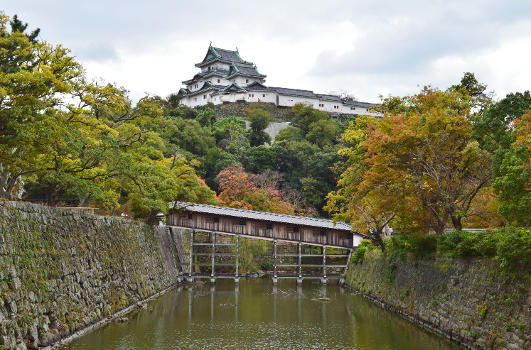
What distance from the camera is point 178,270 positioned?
1336 inches

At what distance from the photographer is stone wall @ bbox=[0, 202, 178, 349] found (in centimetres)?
1018

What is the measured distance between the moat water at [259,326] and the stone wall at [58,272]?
0.90 meters

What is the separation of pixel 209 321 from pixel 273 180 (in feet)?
103

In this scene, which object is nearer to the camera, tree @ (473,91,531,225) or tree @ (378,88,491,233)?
tree @ (473,91,531,225)

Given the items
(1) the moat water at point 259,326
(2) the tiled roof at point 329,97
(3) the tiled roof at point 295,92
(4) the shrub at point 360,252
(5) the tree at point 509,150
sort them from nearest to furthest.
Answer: (5) the tree at point 509,150
(1) the moat water at point 259,326
(4) the shrub at point 360,252
(3) the tiled roof at point 295,92
(2) the tiled roof at point 329,97

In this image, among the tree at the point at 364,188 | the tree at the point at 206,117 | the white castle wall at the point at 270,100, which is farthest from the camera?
the white castle wall at the point at 270,100

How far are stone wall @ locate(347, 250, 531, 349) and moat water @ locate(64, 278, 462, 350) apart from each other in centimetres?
69

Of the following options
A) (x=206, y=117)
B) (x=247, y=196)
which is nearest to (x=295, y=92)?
(x=206, y=117)

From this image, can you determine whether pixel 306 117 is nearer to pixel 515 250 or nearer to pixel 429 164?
pixel 429 164

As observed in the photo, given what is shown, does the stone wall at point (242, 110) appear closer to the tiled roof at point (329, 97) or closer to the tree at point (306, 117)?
the tree at point (306, 117)

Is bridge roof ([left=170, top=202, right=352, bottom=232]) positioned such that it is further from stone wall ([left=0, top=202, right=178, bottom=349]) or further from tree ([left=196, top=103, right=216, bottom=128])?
tree ([left=196, top=103, right=216, bottom=128])

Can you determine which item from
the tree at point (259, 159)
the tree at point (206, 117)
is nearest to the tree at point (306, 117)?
the tree at point (206, 117)

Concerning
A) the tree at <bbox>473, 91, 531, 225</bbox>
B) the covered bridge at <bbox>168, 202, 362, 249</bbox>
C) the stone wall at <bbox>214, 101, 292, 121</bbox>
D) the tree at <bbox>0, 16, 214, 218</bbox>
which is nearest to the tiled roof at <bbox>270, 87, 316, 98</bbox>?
the stone wall at <bbox>214, 101, 292, 121</bbox>

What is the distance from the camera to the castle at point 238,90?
71625 mm
